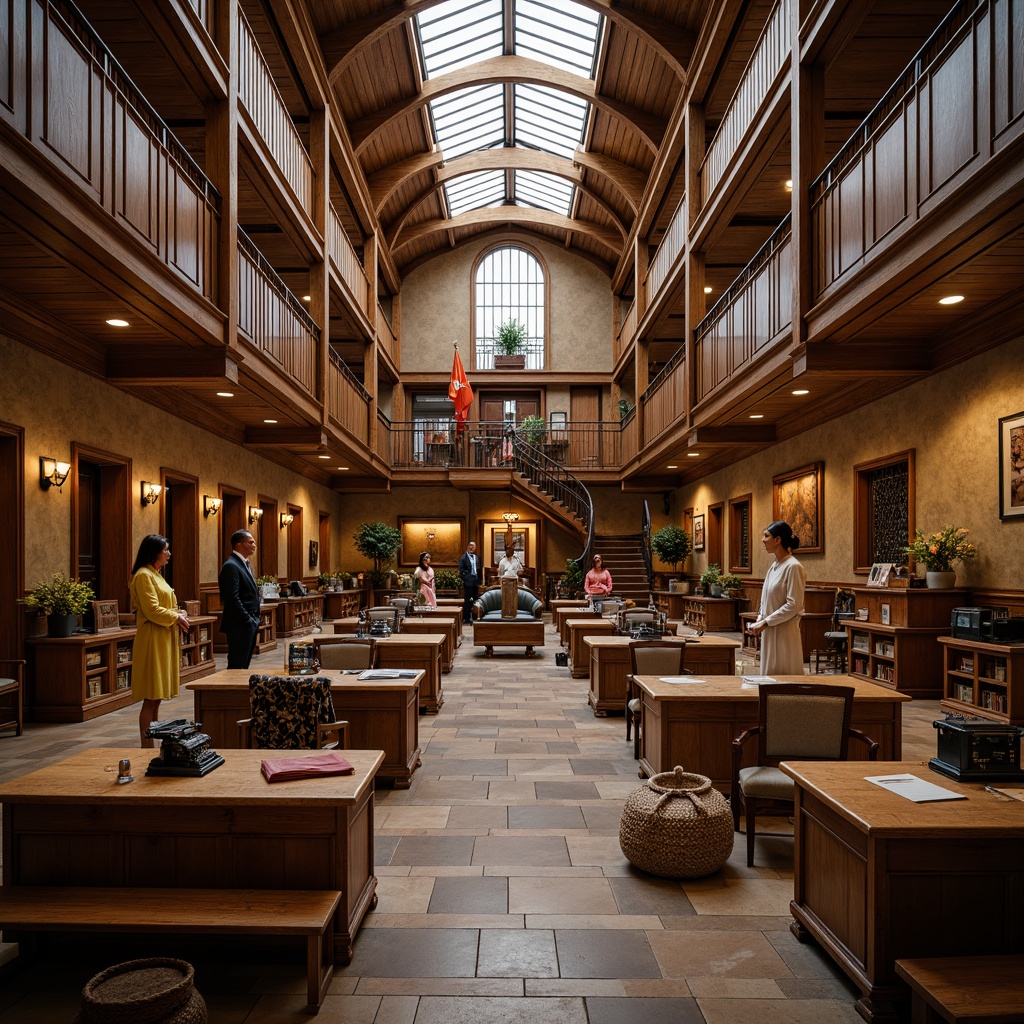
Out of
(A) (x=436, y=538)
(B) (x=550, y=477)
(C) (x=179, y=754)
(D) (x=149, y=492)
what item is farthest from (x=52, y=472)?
(A) (x=436, y=538)

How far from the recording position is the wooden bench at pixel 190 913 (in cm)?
273

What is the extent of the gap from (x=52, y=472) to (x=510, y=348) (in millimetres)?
16876

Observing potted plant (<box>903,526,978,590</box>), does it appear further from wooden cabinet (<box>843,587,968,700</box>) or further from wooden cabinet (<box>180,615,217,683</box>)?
wooden cabinet (<box>180,615,217,683</box>)

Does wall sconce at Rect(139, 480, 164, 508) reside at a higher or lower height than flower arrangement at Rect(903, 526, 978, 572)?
higher

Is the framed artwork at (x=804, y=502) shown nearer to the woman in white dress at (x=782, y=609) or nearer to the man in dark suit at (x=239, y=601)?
the woman in white dress at (x=782, y=609)

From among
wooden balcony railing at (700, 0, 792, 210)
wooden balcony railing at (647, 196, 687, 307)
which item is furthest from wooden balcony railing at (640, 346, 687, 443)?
wooden balcony railing at (700, 0, 792, 210)

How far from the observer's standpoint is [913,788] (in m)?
3.02

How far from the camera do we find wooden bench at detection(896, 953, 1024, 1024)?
2215 mm

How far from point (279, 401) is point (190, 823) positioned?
782cm

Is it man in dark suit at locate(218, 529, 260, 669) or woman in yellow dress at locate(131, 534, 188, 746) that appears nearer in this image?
woman in yellow dress at locate(131, 534, 188, 746)

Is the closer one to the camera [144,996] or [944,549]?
[144,996]

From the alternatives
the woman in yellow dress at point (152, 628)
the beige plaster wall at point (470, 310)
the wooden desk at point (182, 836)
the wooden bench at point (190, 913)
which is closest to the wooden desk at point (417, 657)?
the woman in yellow dress at point (152, 628)

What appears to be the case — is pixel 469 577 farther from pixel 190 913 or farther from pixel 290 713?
pixel 190 913

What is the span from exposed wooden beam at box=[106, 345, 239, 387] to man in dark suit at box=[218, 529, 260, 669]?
199 cm
